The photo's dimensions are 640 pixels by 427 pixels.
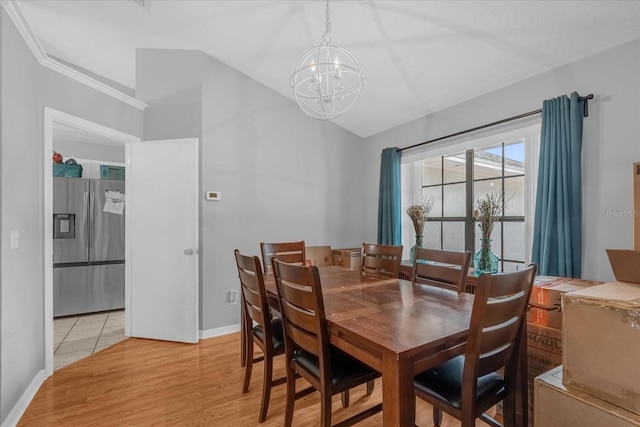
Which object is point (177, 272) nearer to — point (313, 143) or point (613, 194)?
point (313, 143)

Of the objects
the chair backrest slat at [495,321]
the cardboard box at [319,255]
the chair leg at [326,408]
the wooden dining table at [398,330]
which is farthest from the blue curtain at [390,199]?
the chair leg at [326,408]

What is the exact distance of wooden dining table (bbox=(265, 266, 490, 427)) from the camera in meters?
1.12

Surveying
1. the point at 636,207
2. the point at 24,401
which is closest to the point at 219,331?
the point at 24,401

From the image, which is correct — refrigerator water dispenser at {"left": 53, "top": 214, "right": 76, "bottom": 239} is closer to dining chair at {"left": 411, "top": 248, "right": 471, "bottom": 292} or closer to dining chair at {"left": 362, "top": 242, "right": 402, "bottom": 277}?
dining chair at {"left": 362, "top": 242, "right": 402, "bottom": 277}

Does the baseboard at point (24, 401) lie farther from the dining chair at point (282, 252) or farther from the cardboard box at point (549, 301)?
the cardboard box at point (549, 301)

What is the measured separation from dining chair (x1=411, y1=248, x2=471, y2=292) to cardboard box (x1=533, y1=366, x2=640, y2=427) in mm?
707

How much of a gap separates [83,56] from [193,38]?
62.2 inches

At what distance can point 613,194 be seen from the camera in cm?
216

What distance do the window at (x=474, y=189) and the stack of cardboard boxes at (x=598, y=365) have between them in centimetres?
166

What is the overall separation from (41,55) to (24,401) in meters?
2.39

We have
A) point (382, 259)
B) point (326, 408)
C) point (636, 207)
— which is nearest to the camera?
point (326, 408)

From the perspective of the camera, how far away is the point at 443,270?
2119 mm

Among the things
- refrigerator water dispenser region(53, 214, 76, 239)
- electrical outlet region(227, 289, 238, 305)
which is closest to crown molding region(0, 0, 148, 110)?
refrigerator water dispenser region(53, 214, 76, 239)

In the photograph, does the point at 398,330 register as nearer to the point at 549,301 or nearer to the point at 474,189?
the point at 549,301
